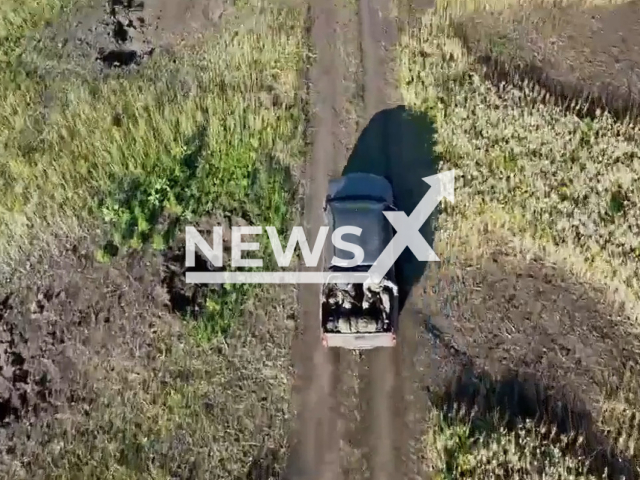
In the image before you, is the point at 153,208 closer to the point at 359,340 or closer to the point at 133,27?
the point at 359,340

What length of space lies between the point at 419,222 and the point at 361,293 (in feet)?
7.41

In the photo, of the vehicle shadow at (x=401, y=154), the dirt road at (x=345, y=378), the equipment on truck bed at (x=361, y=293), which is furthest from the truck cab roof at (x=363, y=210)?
the dirt road at (x=345, y=378)

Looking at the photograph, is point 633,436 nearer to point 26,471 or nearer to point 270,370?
point 270,370

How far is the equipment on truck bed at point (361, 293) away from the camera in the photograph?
33.1ft

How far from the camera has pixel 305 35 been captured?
47.2ft

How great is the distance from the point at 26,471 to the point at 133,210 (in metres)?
5.07

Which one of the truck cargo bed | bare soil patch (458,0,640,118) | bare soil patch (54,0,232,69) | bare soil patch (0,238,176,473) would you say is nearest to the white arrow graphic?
the truck cargo bed

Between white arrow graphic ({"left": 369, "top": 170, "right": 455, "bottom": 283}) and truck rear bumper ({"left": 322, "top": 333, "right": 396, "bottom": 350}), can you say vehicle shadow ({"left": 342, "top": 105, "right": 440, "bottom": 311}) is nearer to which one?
white arrow graphic ({"left": 369, "top": 170, "right": 455, "bottom": 283})

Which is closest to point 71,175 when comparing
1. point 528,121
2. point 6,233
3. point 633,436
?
point 6,233

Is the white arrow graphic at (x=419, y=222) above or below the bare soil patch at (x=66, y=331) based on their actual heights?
above

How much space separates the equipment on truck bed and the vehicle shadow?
3.84ft

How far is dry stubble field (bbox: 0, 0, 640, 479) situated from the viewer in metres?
10.0

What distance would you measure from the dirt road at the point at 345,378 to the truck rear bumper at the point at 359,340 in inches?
22.1

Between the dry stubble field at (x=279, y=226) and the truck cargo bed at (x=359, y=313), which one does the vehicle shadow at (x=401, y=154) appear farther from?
the truck cargo bed at (x=359, y=313)
